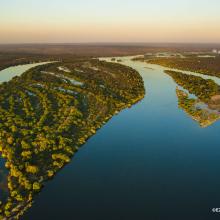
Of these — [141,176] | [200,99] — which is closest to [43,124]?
[141,176]

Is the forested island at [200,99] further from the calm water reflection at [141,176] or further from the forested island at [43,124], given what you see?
the forested island at [43,124]

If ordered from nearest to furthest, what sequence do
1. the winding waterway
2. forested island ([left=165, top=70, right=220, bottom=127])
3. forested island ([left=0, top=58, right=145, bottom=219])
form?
the winding waterway < forested island ([left=0, top=58, right=145, bottom=219]) < forested island ([left=165, top=70, right=220, bottom=127])

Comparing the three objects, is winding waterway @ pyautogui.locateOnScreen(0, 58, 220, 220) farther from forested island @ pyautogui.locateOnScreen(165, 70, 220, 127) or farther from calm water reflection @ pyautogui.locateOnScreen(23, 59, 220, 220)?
forested island @ pyautogui.locateOnScreen(165, 70, 220, 127)

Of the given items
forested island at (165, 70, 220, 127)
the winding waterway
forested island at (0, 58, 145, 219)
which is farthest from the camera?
forested island at (165, 70, 220, 127)

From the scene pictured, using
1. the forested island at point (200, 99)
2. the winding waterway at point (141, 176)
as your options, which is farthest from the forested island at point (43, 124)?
the forested island at point (200, 99)

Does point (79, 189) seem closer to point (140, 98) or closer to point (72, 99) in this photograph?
point (72, 99)

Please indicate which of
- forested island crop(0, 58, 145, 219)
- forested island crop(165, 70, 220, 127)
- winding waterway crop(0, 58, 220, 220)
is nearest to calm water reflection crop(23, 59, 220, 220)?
winding waterway crop(0, 58, 220, 220)

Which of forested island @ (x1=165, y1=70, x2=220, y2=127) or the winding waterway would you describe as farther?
forested island @ (x1=165, y1=70, x2=220, y2=127)
